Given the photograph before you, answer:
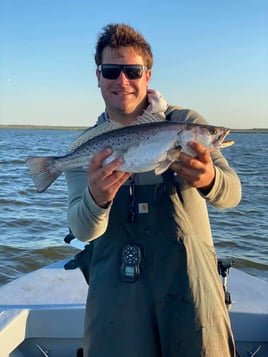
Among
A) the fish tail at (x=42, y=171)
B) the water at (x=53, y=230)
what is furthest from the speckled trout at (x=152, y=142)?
the water at (x=53, y=230)

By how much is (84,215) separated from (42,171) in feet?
2.40

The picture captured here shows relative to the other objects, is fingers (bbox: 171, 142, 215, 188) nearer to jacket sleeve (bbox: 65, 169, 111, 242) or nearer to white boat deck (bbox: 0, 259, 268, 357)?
jacket sleeve (bbox: 65, 169, 111, 242)

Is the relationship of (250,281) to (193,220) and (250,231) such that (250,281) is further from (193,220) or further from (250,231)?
(250,231)

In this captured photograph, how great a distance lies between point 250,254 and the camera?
1025 centimetres

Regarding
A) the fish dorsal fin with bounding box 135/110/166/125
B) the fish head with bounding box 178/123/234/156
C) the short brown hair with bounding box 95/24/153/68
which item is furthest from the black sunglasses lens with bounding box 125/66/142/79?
the fish head with bounding box 178/123/234/156

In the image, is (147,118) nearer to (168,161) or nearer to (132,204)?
(168,161)

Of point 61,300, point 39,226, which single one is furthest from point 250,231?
point 61,300

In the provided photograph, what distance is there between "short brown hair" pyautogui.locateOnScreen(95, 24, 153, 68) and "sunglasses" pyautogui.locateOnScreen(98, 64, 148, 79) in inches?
4.4

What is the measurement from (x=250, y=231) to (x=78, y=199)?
9.84 meters

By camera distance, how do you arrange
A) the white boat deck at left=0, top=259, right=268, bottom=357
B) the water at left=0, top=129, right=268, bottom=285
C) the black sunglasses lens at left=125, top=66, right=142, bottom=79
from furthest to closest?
1. the water at left=0, top=129, right=268, bottom=285
2. the white boat deck at left=0, top=259, right=268, bottom=357
3. the black sunglasses lens at left=125, top=66, right=142, bottom=79

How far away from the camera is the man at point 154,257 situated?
297cm

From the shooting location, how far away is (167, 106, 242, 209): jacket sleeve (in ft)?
9.71

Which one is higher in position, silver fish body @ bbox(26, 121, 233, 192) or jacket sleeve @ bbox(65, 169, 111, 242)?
silver fish body @ bbox(26, 121, 233, 192)

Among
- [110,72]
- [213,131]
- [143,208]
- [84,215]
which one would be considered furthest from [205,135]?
[84,215]
